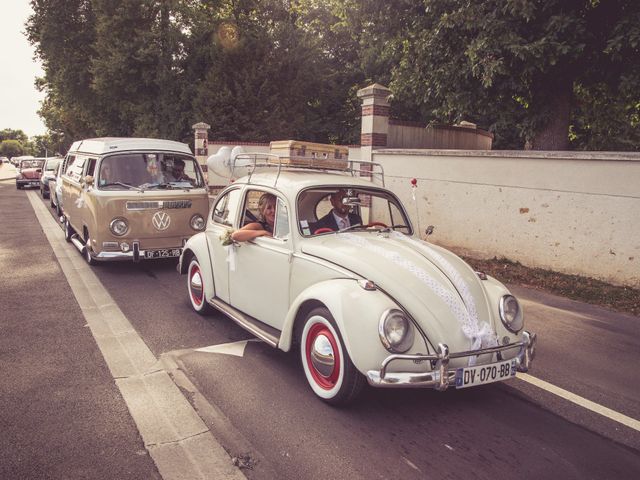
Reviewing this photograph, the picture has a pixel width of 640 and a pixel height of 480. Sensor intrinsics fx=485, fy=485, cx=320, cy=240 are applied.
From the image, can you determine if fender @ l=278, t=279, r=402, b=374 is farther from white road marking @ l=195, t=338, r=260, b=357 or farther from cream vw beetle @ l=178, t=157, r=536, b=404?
white road marking @ l=195, t=338, r=260, b=357

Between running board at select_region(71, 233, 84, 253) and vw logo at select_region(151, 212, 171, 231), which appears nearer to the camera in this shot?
vw logo at select_region(151, 212, 171, 231)

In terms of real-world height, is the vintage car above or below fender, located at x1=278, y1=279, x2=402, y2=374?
above

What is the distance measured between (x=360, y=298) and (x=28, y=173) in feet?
98.9

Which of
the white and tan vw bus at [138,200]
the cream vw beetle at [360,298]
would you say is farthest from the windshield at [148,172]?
the cream vw beetle at [360,298]

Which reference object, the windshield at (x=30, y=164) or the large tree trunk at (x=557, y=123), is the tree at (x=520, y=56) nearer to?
the large tree trunk at (x=557, y=123)


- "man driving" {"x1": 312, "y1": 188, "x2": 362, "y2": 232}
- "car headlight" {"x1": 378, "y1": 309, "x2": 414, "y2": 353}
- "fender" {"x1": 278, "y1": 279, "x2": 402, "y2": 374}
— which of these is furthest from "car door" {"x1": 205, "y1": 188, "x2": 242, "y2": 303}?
"car headlight" {"x1": 378, "y1": 309, "x2": 414, "y2": 353}

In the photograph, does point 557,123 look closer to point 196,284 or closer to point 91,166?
point 196,284

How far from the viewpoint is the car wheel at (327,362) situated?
12.0ft

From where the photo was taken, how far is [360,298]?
3.59 metres

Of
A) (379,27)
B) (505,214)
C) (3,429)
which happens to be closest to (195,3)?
(379,27)

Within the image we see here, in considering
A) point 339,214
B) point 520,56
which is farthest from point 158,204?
point 520,56

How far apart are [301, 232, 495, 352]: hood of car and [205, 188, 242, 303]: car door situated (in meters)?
1.34

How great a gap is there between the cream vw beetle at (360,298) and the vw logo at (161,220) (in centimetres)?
301

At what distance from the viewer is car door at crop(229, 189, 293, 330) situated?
448 centimetres
